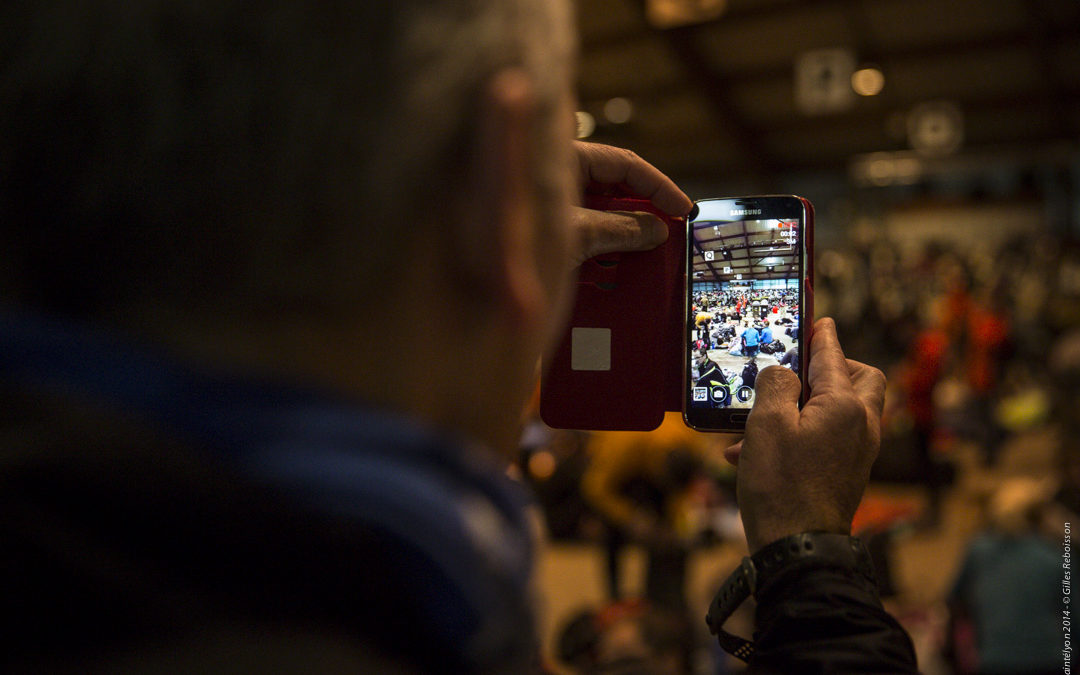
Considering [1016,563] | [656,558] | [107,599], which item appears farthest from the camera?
[656,558]

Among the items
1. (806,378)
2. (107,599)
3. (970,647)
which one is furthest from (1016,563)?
(107,599)

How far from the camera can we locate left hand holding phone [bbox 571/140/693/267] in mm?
927

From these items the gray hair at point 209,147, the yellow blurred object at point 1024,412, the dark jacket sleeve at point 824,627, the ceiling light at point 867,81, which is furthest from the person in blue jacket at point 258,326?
the ceiling light at point 867,81

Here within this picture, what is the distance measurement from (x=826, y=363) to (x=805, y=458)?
0.14m

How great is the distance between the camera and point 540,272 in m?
0.49

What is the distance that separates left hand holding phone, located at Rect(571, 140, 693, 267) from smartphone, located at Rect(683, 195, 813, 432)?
0.18ft

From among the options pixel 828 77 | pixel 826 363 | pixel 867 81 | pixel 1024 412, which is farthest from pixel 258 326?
pixel 867 81

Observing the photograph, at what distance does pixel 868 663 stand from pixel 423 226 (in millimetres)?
577

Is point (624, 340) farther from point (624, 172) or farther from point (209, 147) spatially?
point (209, 147)

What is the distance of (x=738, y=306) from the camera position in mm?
973

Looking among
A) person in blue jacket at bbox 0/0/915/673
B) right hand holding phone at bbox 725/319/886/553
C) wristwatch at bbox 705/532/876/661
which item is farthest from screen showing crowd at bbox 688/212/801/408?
person in blue jacket at bbox 0/0/915/673

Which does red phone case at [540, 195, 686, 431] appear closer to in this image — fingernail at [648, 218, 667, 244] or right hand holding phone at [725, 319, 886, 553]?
fingernail at [648, 218, 667, 244]

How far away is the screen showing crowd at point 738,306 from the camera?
966mm

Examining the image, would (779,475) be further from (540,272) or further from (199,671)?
(199,671)
